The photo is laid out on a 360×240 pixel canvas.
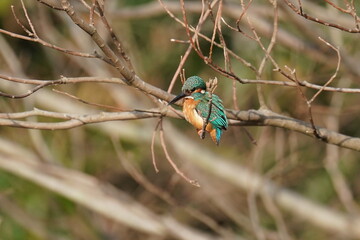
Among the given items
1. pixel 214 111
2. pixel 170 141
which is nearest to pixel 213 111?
pixel 214 111

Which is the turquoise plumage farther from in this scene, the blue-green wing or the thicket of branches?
the thicket of branches

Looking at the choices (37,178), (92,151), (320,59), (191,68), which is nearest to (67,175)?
(37,178)

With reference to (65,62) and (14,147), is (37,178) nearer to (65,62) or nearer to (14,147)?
(14,147)

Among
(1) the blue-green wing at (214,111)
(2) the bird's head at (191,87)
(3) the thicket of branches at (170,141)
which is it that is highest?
(3) the thicket of branches at (170,141)

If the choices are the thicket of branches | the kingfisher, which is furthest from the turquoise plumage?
the thicket of branches

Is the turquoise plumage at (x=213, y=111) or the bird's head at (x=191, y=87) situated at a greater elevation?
the bird's head at (x=191, y=87)

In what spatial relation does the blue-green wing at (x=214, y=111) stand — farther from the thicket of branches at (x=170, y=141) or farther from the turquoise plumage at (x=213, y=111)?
the thicket of branches at (x=170, y=141)

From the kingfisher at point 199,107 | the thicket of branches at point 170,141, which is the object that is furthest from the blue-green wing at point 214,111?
the thicket of branches at point 170,141
